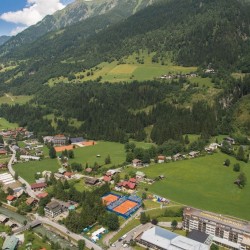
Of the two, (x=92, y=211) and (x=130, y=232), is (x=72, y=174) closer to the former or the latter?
(x=92, y=211)

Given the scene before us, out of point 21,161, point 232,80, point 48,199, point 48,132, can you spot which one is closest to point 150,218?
point 48,199

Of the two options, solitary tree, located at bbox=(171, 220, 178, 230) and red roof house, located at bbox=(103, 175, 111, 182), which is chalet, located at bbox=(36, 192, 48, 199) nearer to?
red roof house, located at bbox=(103, 175, 111, 182)

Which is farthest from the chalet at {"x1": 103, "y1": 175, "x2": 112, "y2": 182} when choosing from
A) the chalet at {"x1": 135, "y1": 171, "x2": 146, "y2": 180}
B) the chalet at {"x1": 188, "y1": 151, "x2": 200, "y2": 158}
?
the chalet at {"x1": 188, "y1": 151, "x2": 200, "y2": 158}

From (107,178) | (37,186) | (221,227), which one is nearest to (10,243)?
(37,186)

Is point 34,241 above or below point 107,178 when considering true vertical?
below

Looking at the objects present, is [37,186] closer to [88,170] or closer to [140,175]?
[88,170]
